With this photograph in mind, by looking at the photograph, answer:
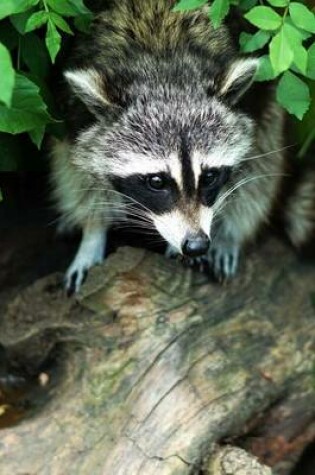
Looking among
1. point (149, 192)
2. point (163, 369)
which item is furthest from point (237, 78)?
point (163, 369)

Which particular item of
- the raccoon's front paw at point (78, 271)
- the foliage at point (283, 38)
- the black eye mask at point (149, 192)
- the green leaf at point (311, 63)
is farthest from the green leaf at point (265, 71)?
the raccoon's front paw at point (78, 271)

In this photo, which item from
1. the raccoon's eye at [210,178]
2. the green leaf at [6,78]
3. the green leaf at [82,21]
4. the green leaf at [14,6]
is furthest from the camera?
the raccoon's eye at [210,178]

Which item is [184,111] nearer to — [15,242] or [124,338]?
[124,338]

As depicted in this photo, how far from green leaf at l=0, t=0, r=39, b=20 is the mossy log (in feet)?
3.45

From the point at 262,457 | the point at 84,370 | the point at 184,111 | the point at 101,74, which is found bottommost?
the point at 262,457

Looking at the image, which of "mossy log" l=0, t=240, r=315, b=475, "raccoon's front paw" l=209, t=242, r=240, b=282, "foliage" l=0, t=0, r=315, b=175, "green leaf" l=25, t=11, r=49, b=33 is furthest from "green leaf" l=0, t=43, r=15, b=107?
"raccoon's front paw" l=209, t=242, r=240, b=282

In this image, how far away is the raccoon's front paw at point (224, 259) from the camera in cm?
349

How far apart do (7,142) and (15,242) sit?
0.63 m

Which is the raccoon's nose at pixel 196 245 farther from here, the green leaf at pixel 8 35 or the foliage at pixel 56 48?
the green leaf at pixel 8 35

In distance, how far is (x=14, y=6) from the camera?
2.42m

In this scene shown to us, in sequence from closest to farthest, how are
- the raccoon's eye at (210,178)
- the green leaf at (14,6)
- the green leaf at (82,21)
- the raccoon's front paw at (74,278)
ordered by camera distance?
the green leaf at (14,6), the green leaf at (82,21), the raccoon's eye at (210,178), the raccoon's front paw at (74,278)

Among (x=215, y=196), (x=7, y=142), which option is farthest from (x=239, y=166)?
(x=7, y=142)

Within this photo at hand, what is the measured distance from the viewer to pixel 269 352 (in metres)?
3.37

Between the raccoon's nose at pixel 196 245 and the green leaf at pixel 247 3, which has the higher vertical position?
the green leaf at pixel 247 3
